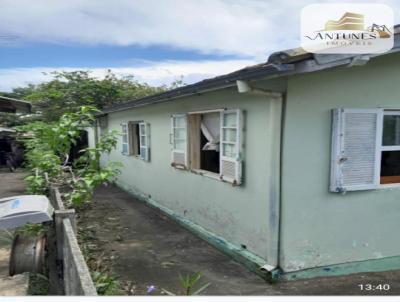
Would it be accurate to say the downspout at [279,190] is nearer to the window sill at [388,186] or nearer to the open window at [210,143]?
the open window at [210,143]

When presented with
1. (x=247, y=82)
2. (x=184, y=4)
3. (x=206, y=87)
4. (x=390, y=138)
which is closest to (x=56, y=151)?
(x=206, y=87)

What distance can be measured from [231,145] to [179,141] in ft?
7.29

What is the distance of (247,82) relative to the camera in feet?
14.4

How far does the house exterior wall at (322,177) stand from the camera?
4.61 metres

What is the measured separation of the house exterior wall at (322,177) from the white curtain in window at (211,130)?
207 cm

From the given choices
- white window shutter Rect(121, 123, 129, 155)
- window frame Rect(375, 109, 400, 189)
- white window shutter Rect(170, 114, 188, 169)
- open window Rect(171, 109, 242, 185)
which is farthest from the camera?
white window shutter Rect(121, 123, 129, 155)

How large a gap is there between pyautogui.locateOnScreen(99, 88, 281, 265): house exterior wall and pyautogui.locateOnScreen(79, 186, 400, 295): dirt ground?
39 centimetres

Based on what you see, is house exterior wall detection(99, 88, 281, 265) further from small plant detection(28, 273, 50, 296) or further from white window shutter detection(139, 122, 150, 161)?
small plant detection(28, 273, 50, 296)

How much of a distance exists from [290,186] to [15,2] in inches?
172

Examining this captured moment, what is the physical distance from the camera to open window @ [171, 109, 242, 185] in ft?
18.2

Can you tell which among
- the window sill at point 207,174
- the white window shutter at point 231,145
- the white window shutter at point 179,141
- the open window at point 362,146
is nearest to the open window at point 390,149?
the open window at point 362,146

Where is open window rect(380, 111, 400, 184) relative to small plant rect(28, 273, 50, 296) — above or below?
above

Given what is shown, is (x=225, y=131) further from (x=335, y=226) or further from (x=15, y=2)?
(x=15, y=2)

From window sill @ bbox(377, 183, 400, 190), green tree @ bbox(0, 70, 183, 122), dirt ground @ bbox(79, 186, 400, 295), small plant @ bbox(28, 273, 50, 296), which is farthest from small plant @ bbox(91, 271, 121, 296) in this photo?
green tree @ bbox(0, 70, 183, 122)
